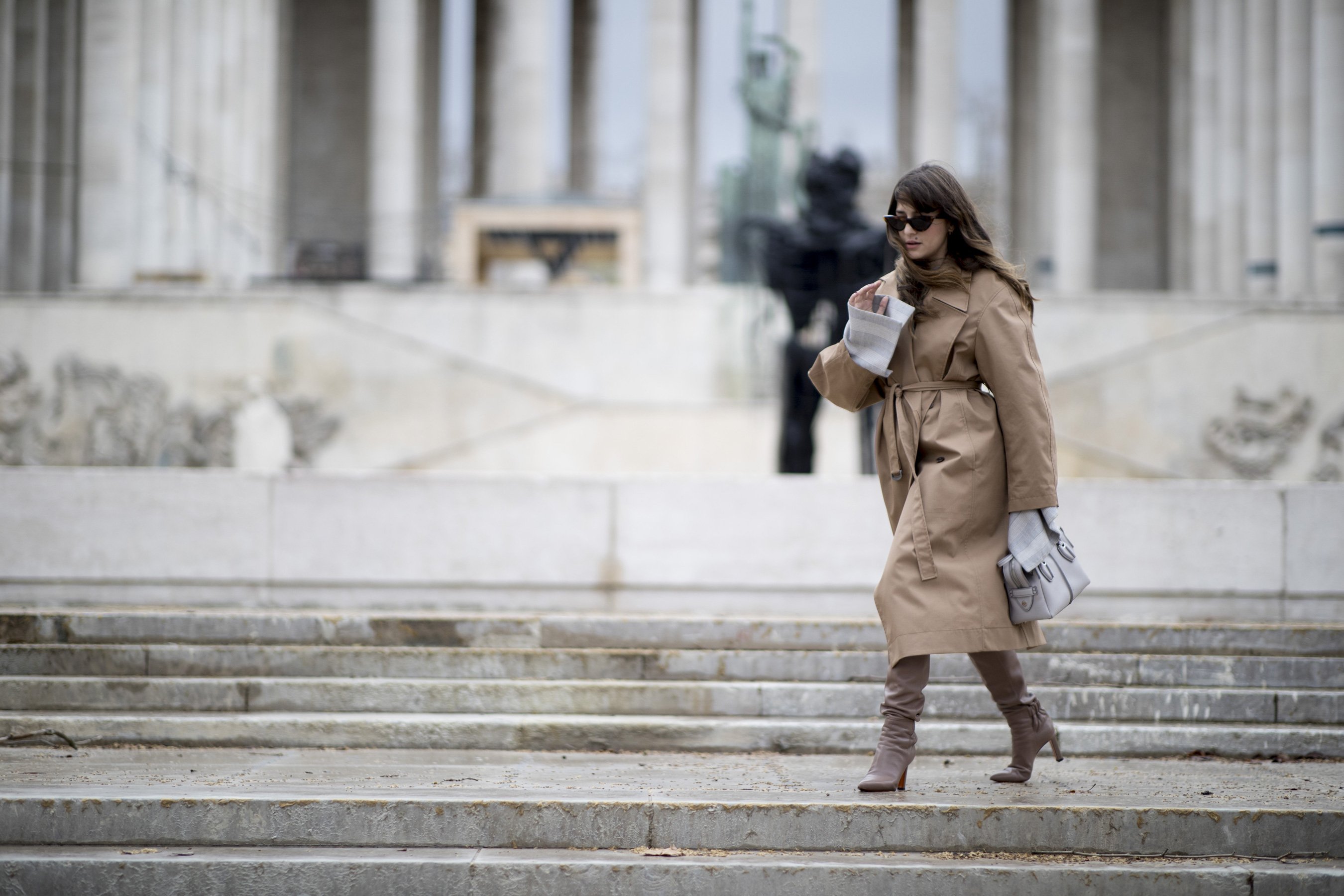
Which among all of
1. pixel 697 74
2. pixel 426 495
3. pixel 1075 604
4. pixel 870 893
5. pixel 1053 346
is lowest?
pixel 870 893

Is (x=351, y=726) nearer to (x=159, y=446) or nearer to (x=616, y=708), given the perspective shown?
(x=616, y=708)

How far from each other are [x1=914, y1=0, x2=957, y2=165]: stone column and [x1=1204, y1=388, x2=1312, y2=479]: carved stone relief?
43.2 feet

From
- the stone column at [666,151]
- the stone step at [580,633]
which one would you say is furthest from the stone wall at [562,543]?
the stone column at [666,151]

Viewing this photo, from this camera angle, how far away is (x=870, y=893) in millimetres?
3766

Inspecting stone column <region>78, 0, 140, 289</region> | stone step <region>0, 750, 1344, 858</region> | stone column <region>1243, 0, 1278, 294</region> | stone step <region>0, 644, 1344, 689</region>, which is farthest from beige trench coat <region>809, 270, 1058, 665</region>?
stone column <region>1243, 0, 1278, 294</region>

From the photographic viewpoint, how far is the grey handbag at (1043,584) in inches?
159

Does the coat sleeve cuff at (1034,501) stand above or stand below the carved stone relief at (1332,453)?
below

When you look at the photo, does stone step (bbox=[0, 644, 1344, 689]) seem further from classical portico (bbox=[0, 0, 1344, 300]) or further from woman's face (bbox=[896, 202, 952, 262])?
classical portico (bbox=[0, 0, 1344, 300])

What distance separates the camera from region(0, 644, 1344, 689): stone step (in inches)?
235

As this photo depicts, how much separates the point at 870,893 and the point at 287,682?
9.84 ft

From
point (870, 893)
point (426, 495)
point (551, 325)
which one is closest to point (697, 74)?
point (551, 325)

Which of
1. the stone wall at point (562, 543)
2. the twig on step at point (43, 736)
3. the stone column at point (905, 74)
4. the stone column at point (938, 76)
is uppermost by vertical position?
the stone column at point (905, 74)

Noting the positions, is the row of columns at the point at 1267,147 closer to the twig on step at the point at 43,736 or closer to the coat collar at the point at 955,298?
the coat collar at the point at 955,298

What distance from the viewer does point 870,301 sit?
4312mm
